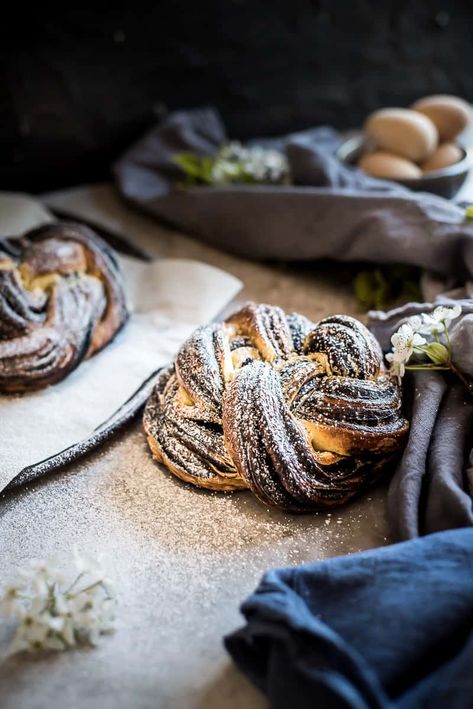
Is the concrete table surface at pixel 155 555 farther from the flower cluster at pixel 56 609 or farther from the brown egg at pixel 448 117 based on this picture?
the brown egg at pixel 448 117

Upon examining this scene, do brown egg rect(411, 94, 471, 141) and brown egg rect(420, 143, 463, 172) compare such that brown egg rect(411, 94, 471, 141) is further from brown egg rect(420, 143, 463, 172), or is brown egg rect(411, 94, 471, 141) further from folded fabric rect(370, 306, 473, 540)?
folded fabric rect(370, 306, 473, 540)

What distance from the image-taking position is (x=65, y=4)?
6.84 ft

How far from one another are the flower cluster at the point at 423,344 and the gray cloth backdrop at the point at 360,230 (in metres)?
0.03

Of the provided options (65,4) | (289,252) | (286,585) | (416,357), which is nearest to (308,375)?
(416,357)

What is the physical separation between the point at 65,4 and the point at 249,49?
1.87 feet

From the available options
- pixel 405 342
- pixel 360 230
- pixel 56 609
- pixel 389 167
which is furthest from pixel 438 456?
pixel 389 167

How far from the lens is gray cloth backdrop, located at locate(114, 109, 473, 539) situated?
1176 mm

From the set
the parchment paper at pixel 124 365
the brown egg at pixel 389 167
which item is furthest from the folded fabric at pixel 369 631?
the brown egg at pixel 389 167

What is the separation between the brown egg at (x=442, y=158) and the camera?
198 cm

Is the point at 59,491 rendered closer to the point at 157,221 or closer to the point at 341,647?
the point at 341,647

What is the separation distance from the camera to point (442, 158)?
1.99 meters

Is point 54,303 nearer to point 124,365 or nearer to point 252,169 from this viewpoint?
point 124,365

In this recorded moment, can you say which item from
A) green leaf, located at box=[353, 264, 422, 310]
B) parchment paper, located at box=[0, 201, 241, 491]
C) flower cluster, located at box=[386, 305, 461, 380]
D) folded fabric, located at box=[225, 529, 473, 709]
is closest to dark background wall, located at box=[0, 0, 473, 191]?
parchment paper, located at box=[0, 201, 241, 491]

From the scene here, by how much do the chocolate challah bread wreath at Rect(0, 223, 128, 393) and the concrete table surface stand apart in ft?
0.72
